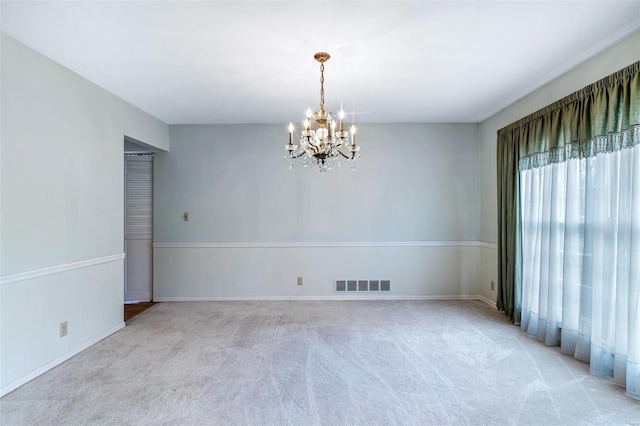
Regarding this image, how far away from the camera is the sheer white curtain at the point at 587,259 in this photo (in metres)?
2.34

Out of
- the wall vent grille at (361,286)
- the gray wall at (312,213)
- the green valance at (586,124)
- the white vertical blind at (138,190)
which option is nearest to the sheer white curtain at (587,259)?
the green valance at (586,124)

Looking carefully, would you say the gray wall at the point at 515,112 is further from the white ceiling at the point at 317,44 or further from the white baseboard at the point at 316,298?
the white baseboard at the point at 316,298

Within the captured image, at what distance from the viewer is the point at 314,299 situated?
486cm

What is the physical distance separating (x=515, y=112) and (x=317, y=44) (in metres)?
2.78

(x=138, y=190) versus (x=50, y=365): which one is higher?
(x=138, y=190)

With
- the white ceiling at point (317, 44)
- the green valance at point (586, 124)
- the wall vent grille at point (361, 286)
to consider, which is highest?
the white ceiling at point (317, 44)

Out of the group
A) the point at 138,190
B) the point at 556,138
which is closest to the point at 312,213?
the point at 138,190

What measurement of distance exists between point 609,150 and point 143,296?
582 centimetres

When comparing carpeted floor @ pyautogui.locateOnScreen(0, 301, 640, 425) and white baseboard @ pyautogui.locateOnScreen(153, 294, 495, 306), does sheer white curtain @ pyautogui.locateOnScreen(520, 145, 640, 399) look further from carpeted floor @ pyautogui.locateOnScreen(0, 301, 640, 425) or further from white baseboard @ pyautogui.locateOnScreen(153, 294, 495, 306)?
white baseboard @ pyautogui.locateOnScreen(153, 294, 495, 306)

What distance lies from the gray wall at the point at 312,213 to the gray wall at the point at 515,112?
189mm

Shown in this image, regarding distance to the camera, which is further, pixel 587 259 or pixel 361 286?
pixel 361 286

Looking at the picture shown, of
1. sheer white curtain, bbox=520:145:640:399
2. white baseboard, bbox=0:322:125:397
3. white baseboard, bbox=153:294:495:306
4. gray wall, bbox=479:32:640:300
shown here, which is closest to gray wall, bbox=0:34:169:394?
white baseboard, bbox=0:322:125:397

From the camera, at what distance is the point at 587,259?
9.04ft

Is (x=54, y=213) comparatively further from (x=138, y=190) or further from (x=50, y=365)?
(x=138, y=190)
